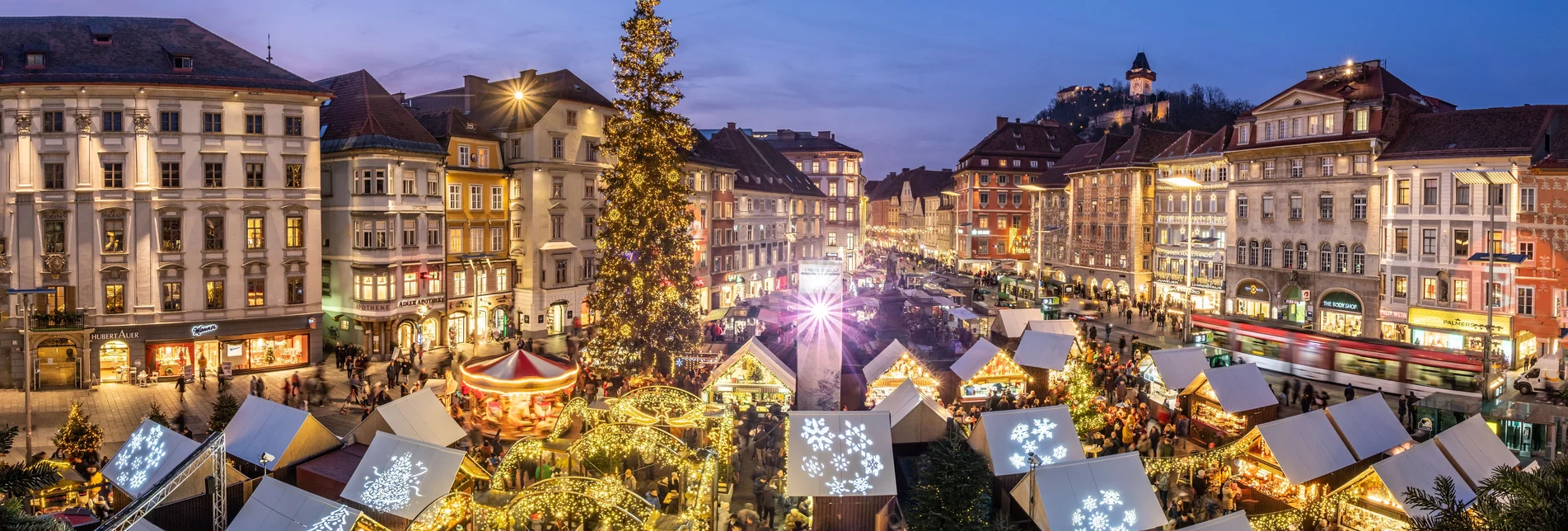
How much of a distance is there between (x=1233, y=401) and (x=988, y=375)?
23.3ft

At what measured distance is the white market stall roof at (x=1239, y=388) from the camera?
24.9m

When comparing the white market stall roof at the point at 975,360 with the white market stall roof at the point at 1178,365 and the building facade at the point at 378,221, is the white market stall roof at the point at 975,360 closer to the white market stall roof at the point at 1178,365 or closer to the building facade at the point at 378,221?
the white market stall roof at the point at 1178,365

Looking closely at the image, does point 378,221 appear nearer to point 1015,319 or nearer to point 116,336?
point 116,336

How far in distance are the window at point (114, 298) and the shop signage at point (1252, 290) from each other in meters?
55.1

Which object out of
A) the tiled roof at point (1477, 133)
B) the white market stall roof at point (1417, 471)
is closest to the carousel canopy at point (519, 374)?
the white market stall roof at point (1417, 471)

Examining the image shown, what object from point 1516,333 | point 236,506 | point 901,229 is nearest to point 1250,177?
point 1516,333

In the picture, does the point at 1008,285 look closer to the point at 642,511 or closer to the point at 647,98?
the point at 647,98

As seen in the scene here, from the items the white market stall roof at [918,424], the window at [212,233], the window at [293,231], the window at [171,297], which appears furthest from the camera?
the window at [293,231]

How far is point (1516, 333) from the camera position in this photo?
3875cm

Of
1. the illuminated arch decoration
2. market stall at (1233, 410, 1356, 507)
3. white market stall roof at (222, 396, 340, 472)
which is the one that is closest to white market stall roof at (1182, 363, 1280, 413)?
market stall at (1233, 410, 1356, 507)

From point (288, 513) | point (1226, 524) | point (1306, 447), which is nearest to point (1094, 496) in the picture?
point (1226, 524)

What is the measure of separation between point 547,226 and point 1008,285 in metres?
36.8

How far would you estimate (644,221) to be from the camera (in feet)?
107

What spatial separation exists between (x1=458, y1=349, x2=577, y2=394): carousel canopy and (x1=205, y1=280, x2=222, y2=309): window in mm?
13721
